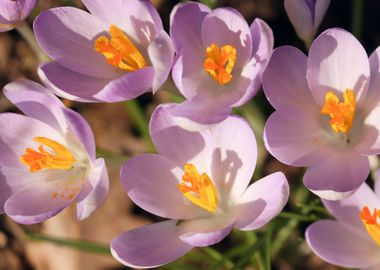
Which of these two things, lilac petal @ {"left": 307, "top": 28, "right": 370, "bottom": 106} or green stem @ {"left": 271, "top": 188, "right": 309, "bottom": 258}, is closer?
lilac petal @ {"left": 307, "top": 28, "right": 370, "bottom": 106}

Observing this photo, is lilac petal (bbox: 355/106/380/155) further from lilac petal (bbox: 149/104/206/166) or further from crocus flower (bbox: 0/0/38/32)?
crocus flower (bbox: 0/0/38/32)

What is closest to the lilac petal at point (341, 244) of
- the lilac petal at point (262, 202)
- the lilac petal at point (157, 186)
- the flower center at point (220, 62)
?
the lilac petal at point (262, 202)

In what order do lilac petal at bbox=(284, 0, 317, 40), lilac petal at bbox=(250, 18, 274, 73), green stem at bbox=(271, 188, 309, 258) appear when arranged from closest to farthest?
lilac petal at bbox=(250, 18, 274, 73) → lilac petal at bbox=(284, 0, 317, 40) → green stem at bbox=(271, 188, 309, 258)

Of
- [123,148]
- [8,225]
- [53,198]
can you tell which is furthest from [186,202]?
[8,225]

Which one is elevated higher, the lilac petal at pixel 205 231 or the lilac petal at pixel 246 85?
the lilac petal at pixel 246 85

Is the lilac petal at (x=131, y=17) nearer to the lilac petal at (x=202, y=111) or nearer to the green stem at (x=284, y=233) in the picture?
the lilac petal at (x=202, y=111)

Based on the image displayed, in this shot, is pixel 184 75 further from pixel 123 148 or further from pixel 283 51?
pixel 123 148

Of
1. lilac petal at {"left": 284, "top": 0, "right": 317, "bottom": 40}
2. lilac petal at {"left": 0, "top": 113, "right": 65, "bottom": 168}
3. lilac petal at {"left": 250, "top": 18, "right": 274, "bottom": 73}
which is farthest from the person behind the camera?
lilac petal at {"left": 0, "top": 113, "right": 65, "bottom": 168}

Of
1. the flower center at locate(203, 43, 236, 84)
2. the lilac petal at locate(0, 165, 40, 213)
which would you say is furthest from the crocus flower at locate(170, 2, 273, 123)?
the lilac petal at locate(0, 165, 40, 213)
